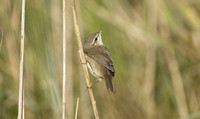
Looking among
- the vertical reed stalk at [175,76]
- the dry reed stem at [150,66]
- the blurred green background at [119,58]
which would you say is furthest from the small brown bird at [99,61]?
the vertical reed stalk at [175,76]

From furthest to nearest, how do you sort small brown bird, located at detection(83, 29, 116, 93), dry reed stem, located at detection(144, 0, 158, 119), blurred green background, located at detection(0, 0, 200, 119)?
dry reed stem, located at detection(144, 0, 158, 119), blurred green background, located at detection(0, 0, 200, 119), small brown bird, located at detection(83, 29, 116, 93)

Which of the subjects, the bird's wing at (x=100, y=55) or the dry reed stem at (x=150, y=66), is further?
the dry reed stem at (x=150, y=66)

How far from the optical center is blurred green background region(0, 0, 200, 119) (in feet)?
10.0

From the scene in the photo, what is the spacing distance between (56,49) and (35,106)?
64cm

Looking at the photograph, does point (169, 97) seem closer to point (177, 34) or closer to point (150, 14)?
point (177, 34)

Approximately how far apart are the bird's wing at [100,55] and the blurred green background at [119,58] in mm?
330

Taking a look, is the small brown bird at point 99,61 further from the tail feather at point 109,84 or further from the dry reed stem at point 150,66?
the dry reed stem at point 150,66

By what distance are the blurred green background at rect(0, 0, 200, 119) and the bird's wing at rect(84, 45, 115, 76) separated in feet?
1.08

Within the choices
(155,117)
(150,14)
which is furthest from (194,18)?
(155,117)

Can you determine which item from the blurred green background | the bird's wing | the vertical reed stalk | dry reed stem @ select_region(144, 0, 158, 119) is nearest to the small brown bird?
the bird's wing

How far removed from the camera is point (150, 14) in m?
3.92

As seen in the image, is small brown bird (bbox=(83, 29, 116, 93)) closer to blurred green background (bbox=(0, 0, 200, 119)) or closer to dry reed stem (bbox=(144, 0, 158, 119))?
blurred green background (bbox=(0, 0, 200, 119))

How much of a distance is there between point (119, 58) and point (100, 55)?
3.86 feet

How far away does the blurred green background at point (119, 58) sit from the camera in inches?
120
